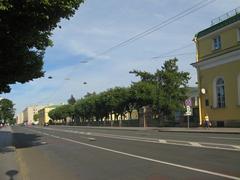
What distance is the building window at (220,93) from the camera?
162ft

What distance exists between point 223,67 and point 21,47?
102 ft

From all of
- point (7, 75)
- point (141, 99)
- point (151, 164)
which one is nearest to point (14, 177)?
point (151, 164)

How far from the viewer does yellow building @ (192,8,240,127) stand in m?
46.7

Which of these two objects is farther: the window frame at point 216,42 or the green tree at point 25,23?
the window frame at point 216,42

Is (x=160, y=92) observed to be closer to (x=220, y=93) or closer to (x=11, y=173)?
(x=220, y=93)

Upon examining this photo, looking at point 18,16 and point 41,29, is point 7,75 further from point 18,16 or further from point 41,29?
point 18,16

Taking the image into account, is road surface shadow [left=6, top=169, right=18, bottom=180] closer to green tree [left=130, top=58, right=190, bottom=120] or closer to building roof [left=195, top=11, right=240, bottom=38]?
building roof [left=195, top=11, right=240, bottom=38]

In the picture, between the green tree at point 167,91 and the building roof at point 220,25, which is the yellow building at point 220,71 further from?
the green tree at point 167,91

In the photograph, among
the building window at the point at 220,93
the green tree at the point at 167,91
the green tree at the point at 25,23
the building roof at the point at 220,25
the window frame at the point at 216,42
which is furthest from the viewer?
the green tree at the point at 167,91

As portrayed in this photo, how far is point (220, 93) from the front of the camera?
50.2m

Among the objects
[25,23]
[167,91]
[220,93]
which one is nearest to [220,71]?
[220,93]

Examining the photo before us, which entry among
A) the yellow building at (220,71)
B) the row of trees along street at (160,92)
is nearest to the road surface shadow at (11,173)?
the yellow building at (220,71)

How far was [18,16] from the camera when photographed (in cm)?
1659

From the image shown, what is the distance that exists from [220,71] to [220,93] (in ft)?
7.52
